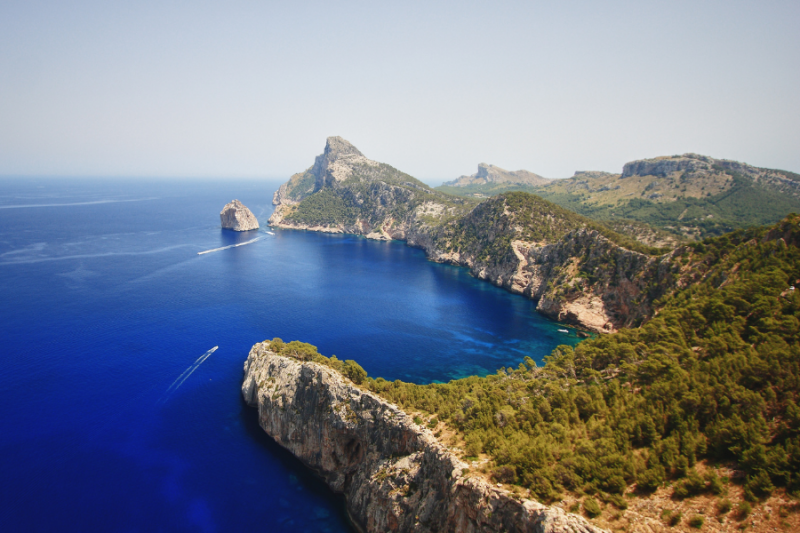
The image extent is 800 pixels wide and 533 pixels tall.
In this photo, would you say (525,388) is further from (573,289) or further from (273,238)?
(273,238)

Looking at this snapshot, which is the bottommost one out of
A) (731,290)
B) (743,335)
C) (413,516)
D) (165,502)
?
(165,502)

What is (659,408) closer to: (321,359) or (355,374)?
(355,374)

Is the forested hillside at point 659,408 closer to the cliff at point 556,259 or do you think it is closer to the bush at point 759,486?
the bush at point 759,486

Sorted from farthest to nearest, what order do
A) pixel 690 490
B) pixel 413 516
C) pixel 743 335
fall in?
pixel 743 335, pixel 413 516, pixel 690 490

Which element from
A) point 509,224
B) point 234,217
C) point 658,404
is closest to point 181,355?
point 658,404

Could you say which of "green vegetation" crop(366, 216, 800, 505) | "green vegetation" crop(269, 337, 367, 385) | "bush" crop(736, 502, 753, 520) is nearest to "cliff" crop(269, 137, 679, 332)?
"green vegetation" crop(366, 216, 800, 505)

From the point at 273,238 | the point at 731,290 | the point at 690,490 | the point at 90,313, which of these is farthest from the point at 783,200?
the point at 90,313

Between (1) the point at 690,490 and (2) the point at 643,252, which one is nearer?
(1) the point at 690,490
